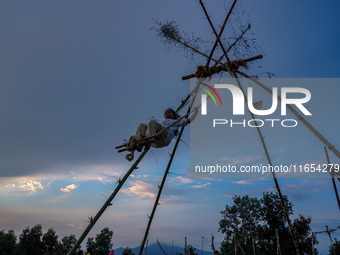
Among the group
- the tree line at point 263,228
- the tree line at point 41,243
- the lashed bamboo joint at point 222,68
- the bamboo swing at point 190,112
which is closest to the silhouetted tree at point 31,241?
the tree line at point 41,243

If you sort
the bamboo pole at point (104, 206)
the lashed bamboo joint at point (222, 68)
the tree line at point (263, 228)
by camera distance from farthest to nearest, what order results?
the tree line at point (263, 228) → the lashed bamboo joint at point (222, 68) → the bamboo pole at point (104, 206)

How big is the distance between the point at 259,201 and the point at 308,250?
336 inches

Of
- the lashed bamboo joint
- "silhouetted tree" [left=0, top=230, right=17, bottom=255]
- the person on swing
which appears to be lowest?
"silhouetted tree" [left=0, top=230, right=17, bottom=255]

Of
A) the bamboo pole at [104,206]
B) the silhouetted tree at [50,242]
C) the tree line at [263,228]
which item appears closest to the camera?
the bamboo pole at [104,206]

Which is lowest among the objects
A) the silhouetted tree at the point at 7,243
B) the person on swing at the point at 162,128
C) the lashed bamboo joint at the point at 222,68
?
the silhouetted tree at the point at 7,243

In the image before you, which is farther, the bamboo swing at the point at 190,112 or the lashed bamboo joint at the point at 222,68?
the lashed bamboo joint at the point at 222,68

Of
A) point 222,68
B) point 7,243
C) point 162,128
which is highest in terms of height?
point 222,68

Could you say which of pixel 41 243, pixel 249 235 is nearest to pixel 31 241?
pixel 41 243

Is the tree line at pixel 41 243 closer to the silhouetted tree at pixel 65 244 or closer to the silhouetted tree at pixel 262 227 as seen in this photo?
the silhouetted tree at pixel 65 244

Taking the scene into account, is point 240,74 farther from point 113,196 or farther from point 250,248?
point 250,248

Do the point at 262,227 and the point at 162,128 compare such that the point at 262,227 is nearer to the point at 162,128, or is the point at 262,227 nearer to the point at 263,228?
the point at 263,228

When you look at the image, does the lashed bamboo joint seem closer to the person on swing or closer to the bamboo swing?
the bamboo swing

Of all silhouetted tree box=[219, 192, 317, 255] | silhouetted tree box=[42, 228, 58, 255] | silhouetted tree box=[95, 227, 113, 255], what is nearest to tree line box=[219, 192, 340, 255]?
silhouetted tree box=[219, 192, 317, 255]

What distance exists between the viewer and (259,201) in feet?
132
